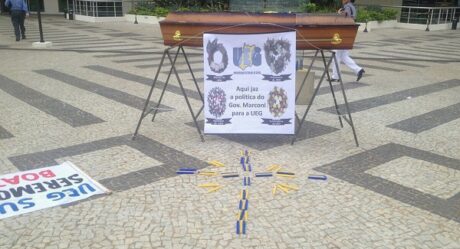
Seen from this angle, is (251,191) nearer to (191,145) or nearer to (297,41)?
(191,145)

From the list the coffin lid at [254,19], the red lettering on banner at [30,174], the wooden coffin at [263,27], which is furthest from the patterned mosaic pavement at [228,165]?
the coffin lid at [254,19]

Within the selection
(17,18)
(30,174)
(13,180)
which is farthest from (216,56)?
(17,18)

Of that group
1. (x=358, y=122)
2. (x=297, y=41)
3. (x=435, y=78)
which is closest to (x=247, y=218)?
(x=297, y=41)

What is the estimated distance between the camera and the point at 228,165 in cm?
471

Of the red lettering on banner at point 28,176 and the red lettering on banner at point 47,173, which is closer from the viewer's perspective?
the red lettering on banner at point 28,176

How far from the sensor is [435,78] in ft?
32.9

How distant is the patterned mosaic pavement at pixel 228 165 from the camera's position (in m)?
3.38

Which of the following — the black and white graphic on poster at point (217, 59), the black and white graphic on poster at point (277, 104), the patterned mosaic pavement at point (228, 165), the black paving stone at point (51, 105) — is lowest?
the patterned mosaic pavement at point (228, 165)

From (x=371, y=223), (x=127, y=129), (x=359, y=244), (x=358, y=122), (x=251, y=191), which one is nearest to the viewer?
(x=359, y=244)

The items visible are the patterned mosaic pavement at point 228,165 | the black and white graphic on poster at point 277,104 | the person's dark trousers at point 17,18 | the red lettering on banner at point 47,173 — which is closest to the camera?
the patterned mosaic pavement at point 228,165

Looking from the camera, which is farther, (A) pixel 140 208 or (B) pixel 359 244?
(A) pixel 140 208

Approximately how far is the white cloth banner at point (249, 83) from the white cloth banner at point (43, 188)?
1.75 metres

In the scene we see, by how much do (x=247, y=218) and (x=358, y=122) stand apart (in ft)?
11.1

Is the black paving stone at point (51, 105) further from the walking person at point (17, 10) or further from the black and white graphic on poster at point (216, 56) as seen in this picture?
the walking person at point (17, 10)
